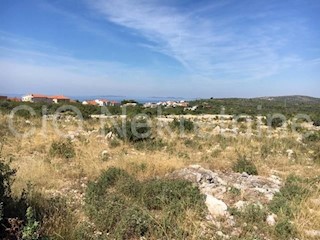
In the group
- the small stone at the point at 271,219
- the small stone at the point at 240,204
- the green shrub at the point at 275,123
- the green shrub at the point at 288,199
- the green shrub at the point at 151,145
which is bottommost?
the green shrub at the point at 275,123

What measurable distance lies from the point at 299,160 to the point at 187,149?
3148mm

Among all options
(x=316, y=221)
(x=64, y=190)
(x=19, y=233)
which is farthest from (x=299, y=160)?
(x=19, y=233)

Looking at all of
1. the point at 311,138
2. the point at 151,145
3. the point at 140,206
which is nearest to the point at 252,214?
the point at 140,206

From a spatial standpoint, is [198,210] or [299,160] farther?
[299,160]

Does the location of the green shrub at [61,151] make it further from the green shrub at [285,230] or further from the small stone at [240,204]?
the green shrub at [285,230]

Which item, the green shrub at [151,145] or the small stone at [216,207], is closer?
the small stone at [216,207]

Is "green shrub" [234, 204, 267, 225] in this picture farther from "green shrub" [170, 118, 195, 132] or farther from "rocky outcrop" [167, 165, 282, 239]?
"green shrub" [170, 118, 195, 132]

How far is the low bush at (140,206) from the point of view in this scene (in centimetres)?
401

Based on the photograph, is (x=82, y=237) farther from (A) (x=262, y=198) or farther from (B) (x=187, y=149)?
(B) (x=187, y=149)

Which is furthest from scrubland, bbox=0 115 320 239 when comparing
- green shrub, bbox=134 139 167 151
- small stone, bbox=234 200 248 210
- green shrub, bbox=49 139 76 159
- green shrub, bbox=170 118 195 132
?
green shrub, bbox=170 118 195 132

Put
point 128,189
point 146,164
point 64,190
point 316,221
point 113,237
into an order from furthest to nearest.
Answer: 1. point 146,164
2. point 64,190
3. point 128,189
4. point 316,221
5. point 113,237

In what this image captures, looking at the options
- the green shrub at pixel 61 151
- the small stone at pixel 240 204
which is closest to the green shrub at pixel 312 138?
the green shrub at pixel 61 151

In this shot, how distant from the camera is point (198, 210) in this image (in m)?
4.59

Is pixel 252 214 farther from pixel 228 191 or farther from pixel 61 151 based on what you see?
pixel 61 151
